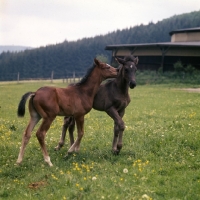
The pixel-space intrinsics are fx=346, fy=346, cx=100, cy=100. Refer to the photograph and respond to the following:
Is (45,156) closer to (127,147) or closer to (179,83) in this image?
(127,147)

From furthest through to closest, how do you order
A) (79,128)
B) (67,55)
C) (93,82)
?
(67,55), (93,82), (79,128)

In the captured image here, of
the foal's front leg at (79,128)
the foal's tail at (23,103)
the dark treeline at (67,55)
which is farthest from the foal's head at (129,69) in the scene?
the dark treeline at (67,55)

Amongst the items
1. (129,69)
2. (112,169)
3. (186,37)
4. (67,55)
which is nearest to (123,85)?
(129,69)

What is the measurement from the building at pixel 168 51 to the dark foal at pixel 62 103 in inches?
1333

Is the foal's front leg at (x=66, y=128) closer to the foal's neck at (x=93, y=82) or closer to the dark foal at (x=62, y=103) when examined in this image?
the dark foal at (x=62, y=103)

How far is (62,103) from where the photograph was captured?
8.70 meters

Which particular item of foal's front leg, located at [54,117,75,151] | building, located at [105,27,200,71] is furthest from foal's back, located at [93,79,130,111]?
building, located at [105,27,200,71]

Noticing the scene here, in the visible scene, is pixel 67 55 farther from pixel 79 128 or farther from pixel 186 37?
pixel 79 128

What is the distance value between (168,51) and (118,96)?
38773 mm

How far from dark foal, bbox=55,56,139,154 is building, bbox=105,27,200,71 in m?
33.8

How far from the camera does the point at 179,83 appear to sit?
38031 mm

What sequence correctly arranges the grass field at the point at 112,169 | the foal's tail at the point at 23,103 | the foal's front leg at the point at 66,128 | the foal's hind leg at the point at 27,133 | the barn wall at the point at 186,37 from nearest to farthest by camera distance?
the grass field at the point at 112,169
the foal's tail at the point at 23,103
the foal's hind leg at the point at 27,133
the foal's front leg at the point at 66,128
the barn wall at the point at 186,37

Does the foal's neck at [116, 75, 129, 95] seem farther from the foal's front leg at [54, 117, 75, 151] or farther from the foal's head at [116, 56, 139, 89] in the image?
the foal's front leg at [54, 117, 75, 151]

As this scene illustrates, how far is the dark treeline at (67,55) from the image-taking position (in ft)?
361
